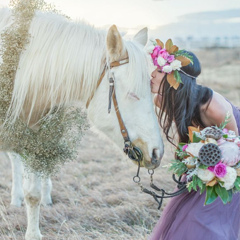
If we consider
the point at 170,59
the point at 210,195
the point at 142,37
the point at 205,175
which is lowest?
the point at 210,195

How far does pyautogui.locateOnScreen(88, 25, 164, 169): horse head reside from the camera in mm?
2590

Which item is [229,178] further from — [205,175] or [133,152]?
[133,152]

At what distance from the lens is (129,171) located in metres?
5.41

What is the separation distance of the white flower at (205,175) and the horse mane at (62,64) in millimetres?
634

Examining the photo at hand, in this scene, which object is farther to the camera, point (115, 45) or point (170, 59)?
point (170, 59)

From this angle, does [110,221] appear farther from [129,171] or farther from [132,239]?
[129,171]

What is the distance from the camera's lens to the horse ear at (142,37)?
3040 millimetres

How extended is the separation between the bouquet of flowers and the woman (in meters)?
0.27

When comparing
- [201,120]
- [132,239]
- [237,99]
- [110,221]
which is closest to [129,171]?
[110,221]

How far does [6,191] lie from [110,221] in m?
1.56

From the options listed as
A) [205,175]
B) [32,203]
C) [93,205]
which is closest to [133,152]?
[205,175]

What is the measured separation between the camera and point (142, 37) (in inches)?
120

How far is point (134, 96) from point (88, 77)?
344 millimetres

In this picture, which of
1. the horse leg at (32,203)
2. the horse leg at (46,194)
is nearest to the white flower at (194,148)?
the horse leg at (32,203)
